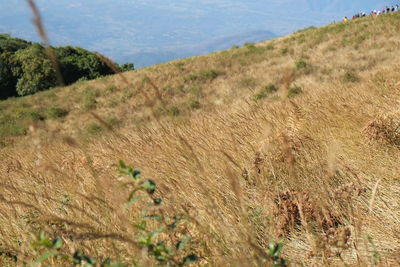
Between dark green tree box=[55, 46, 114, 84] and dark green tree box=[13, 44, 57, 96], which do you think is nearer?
dark green tree box=[13, 44, 57, 96]

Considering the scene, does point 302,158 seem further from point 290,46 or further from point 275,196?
point 290,46

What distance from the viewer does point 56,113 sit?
2109 cm

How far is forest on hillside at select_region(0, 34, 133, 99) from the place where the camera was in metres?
30.9

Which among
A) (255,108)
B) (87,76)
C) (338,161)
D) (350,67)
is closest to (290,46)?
(350,67)

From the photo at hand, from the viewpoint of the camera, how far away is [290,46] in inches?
1050

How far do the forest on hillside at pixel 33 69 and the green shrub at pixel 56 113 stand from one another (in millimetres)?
7111

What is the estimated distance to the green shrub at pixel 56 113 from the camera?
2082 cm

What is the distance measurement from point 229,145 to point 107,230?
152cm

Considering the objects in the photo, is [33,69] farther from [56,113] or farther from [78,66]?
[56,113]

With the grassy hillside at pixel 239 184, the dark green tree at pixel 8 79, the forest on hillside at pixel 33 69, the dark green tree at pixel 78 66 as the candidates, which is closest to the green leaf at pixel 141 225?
the grassy hillside at pixel 239 184

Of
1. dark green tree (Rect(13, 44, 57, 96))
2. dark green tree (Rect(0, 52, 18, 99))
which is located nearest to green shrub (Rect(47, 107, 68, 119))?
dark green tree (Rect(13, 44, 57, 96))

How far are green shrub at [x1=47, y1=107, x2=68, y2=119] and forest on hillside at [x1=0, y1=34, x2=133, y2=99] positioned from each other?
7.11 metres

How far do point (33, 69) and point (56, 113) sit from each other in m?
12.4

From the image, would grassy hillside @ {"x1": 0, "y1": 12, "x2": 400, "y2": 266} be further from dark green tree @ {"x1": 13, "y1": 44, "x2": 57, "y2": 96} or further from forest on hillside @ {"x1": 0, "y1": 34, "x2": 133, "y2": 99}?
dark green tree @ {"x1": 13, "y1": 44, "x2": 57, "y2": 96}
